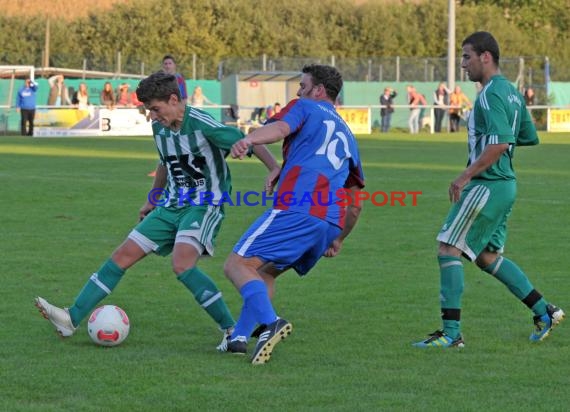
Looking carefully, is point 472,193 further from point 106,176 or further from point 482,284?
point 106,176

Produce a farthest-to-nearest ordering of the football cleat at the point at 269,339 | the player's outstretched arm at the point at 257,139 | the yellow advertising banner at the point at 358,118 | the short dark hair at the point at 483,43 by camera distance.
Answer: the yellow advertising banner at the point at 358,118, the short dark hair at the point at 483,43, the football cleat at the point at 269,339, the player's outstretched arm at the point at 257,139

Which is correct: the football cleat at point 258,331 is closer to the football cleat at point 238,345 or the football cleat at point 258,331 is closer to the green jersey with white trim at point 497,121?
the football cleat at point 238,345

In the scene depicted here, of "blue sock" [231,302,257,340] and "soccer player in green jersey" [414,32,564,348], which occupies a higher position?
"soccer player in green jersey" [414,32,564,348]

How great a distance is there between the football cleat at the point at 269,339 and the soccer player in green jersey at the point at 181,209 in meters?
0.56

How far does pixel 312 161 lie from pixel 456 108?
1394 inches

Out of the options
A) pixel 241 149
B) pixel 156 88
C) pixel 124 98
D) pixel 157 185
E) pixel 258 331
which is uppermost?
pixel 156 88

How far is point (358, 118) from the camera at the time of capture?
40469 mm

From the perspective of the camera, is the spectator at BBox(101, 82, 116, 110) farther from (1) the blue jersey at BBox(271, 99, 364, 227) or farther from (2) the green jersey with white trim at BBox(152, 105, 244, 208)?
(1) the blue jersey at BBox(271, 99, 364, 227)

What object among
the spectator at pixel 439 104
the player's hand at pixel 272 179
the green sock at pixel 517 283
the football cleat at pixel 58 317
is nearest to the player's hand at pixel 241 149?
the player's hand at pixel 272 179

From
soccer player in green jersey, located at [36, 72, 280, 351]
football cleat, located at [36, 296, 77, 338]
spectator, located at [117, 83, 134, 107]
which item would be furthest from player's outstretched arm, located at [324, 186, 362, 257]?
spectator, located at [117, 83, 134, 107]

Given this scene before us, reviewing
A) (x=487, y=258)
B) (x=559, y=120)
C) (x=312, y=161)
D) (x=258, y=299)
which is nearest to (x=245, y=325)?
(x=258, y=299)

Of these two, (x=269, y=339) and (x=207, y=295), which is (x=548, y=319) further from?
(x=207, y=295)

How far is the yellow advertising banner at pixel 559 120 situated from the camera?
4356 cm

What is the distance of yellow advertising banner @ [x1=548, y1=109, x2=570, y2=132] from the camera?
43562mm
